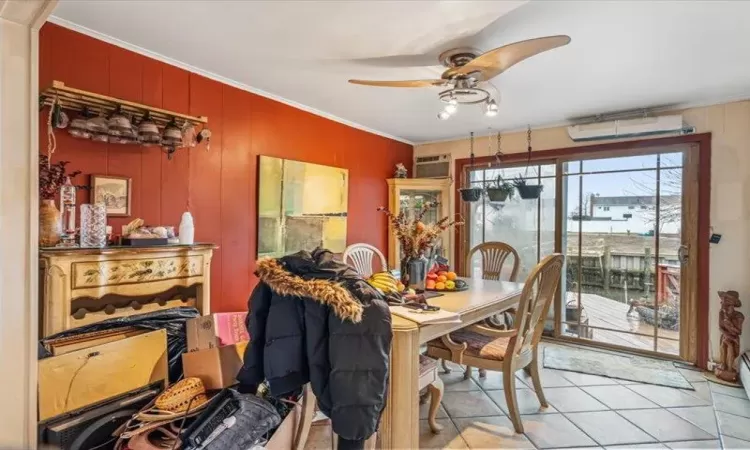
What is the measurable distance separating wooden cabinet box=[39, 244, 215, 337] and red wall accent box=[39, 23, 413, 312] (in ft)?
1.31

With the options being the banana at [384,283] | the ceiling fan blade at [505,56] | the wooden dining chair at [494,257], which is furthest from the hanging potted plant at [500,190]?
the banana at [384,283]

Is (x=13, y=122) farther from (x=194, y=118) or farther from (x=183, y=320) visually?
(x=194, y=118)

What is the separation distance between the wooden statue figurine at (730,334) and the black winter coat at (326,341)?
3265 millimetres

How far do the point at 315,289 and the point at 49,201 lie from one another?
159cm

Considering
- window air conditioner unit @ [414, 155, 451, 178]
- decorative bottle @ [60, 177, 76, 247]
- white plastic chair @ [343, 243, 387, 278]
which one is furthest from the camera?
window air conditioner unit @ [414, 155, 451, 178]

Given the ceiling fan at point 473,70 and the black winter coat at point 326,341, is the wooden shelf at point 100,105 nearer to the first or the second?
the ceiling fan at point 473,70

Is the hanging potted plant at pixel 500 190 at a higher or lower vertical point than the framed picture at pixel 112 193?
higher

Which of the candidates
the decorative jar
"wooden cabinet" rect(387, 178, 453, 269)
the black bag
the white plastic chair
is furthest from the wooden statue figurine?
the decorative jar

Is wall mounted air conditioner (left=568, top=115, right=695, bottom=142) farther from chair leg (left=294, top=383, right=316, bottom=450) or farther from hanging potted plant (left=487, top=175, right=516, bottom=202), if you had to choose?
chair leg (left=294, top=383, right=316, bottom=450)

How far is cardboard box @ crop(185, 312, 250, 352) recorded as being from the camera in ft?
5.76

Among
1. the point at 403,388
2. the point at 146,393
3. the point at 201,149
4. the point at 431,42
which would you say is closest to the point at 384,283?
the point at 403,388

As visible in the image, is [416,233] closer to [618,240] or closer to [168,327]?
[168,327]

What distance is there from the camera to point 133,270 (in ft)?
7.07

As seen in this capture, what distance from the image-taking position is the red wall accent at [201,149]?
221cm
